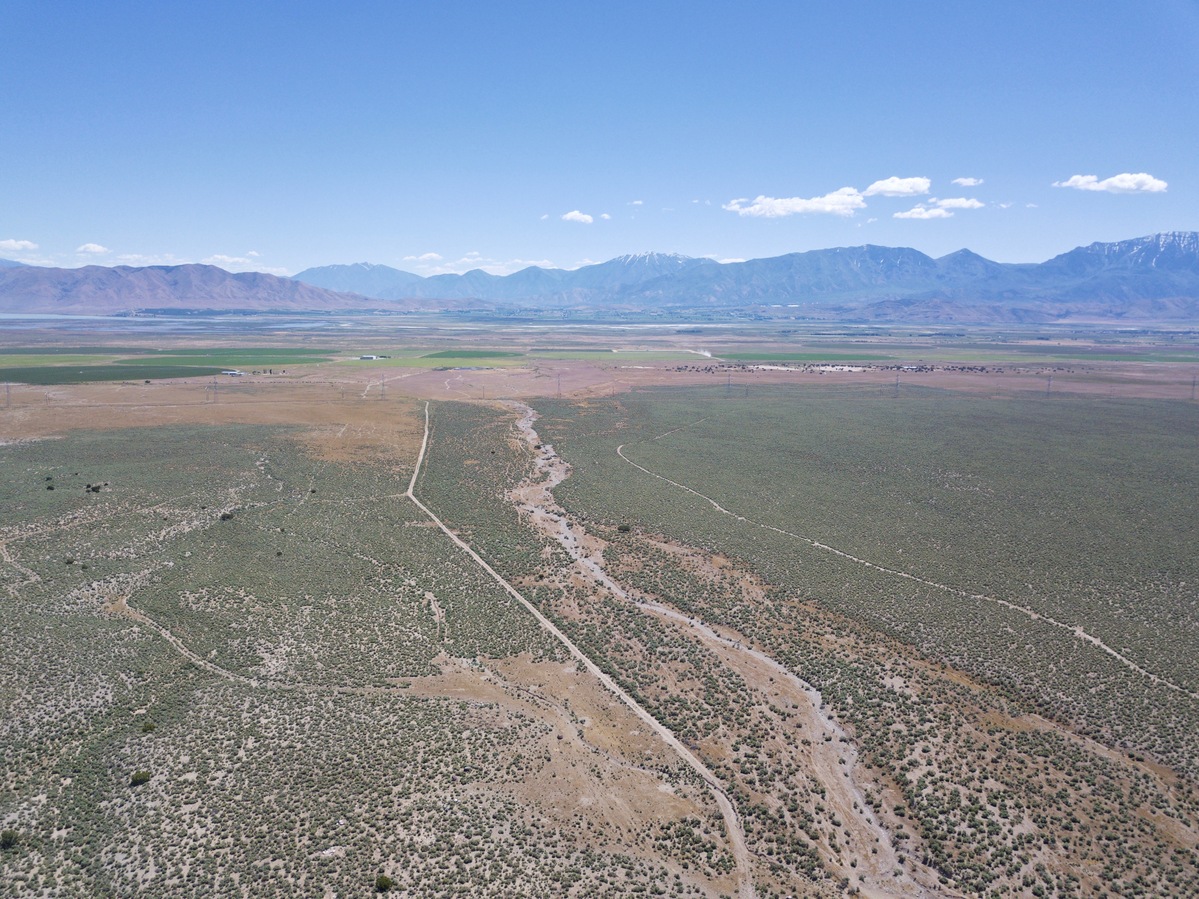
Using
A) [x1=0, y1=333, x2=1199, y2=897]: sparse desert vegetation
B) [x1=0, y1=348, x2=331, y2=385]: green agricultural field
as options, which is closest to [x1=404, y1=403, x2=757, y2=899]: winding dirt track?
[x1=0, y1=333, x2=1199, y2=897]: sparse desert vegetation

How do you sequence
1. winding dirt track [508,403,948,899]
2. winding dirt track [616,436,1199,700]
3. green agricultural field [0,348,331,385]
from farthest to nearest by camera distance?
green agricultural field [0,348,331,385]
winding dirt track [616,436,1199,700]
winding dirt track [508,403,948,899]

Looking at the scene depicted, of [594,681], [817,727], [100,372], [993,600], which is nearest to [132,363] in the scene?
[100,372]

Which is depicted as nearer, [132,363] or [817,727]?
[817,727]

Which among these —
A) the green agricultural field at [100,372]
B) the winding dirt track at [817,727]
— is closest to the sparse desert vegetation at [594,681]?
the winding dirt track at [817,727]

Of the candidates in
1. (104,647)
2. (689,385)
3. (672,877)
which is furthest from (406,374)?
(672,877)

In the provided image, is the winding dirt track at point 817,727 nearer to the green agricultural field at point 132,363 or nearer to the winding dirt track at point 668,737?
the winding dirt track at point 668,737

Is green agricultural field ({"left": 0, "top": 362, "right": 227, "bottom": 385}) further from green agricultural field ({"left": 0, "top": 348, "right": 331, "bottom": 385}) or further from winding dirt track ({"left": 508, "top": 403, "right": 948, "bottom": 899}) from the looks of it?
winding dirt track ({"left": 508, "top": 403, "right": 948, "bottom": 899})

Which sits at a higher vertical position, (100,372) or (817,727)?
(100,372)

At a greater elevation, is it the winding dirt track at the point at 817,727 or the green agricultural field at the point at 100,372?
the green agricultural field at the point at 100,372

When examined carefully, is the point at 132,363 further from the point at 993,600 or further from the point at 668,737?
the point at 993,600

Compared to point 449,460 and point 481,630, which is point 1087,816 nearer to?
point 481,630

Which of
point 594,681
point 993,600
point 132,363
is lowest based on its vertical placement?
point 594,681
